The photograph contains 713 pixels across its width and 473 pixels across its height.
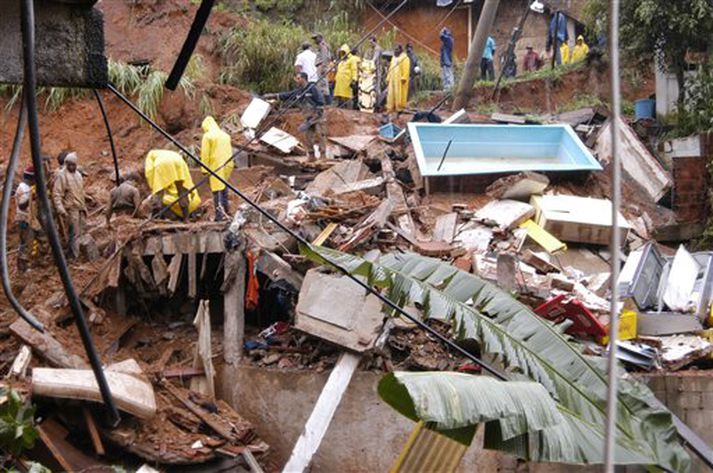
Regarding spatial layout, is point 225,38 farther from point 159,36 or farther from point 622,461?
point 622,461

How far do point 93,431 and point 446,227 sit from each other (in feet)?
18.5

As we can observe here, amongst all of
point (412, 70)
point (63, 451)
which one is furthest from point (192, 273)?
point (412, 70)

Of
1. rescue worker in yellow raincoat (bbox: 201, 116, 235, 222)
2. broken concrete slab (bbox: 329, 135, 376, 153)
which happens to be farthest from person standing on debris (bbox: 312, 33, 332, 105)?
rescue worker in yellow raincoat (bbox: 201, 116, 235, 222)

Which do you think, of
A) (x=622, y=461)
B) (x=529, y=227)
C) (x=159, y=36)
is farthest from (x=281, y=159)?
(x=622, y=461)

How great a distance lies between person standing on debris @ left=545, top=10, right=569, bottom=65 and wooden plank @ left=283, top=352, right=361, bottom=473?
14582mm

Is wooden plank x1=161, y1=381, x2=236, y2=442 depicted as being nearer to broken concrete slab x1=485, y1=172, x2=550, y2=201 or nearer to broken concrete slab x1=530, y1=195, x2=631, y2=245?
broken concrete slab x1=530, y1=195, x2=631, y2=245

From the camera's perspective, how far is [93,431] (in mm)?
9969

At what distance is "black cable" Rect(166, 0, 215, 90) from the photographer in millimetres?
4730

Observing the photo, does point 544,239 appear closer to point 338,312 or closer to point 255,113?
point 338,312

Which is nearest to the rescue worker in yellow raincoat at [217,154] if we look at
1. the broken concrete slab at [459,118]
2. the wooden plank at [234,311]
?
the wooden plank at [234,311]

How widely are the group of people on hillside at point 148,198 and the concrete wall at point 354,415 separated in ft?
7.31

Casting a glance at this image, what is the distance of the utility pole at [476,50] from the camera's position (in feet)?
46.9

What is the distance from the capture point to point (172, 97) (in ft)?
59.4

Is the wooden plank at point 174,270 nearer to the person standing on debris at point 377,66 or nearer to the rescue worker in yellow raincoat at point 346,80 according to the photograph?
the rescue worker in yellow raincoat at point 346,80
